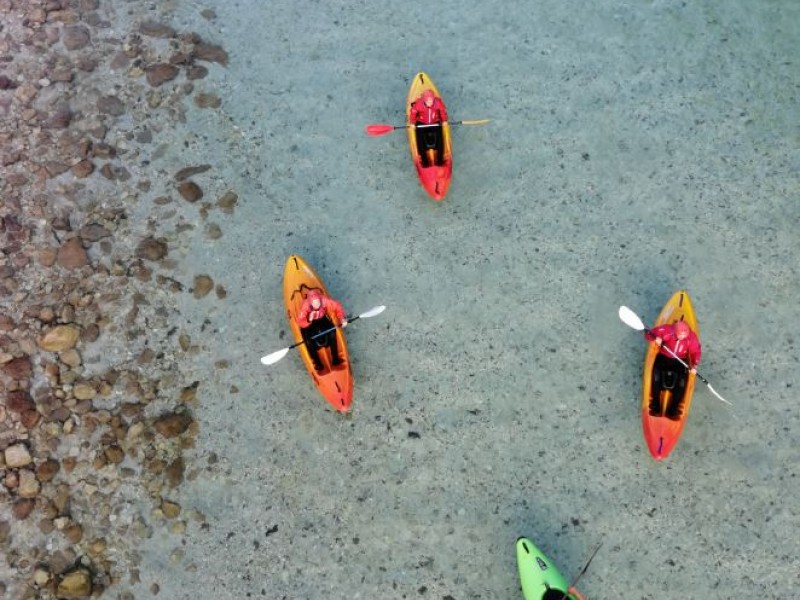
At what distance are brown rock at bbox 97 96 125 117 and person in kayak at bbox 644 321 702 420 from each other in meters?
5.09

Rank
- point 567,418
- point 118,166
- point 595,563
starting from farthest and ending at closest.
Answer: point 118,166 < point 567,418 < point 595,563

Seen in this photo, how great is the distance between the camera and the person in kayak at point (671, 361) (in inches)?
216

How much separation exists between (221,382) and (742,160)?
4905 mm

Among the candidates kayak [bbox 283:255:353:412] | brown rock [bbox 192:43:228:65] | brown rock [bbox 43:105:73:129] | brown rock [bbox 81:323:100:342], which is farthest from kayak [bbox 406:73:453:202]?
brown rock [bbox 43:105:73:129]

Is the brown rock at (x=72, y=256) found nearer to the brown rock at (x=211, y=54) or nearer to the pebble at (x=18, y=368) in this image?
the pebble at (x=18, y=368)

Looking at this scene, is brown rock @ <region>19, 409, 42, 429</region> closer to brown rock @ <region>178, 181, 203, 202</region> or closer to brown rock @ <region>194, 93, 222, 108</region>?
brown rock @ <region>178, 181, 203, 202</region>

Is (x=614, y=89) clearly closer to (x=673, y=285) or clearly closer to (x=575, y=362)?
(x=673, y=285)

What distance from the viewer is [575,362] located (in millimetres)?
6004

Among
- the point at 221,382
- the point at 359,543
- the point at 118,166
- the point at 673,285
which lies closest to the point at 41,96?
the point at 118,166

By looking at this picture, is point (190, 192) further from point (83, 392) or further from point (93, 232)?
point (83, 392)

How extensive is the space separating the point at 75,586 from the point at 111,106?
165 inches

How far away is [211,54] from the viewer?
7.06 meters

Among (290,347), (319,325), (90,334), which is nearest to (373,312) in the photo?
(319,325)

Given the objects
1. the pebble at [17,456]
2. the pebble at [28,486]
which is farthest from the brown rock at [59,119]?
the pebble at [28,486]
